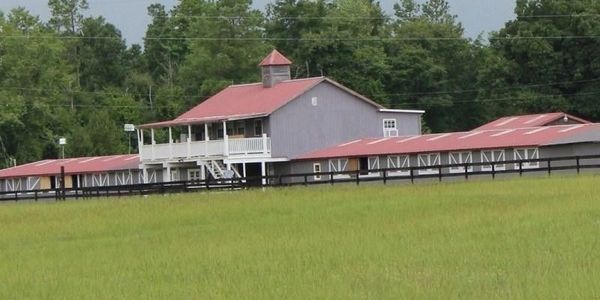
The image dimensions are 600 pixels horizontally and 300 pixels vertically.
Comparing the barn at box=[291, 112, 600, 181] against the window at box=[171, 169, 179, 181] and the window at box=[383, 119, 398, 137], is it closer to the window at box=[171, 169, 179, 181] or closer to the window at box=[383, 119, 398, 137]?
the window at box=[383, 119, 398, 137]

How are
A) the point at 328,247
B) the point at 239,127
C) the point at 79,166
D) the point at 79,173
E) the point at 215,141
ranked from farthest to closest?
the point at 79,166, the point at 79,173, the point at 239,127, the point at 215,141, the point at 328,247

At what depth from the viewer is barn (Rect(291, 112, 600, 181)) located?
2384 inches

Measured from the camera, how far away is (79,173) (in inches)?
3150

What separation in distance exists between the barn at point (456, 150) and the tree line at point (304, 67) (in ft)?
90.9

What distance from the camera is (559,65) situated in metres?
95.4

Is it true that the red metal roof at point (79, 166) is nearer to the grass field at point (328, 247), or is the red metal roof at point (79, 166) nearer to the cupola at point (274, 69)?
the cupola at point (274, 69)

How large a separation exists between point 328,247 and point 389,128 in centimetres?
5103

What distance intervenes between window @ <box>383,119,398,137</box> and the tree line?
2180 centimetres

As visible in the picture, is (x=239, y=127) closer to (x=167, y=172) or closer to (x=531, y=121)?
(x=167, y=172)

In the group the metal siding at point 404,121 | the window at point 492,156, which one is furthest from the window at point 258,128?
the window at point 492,156

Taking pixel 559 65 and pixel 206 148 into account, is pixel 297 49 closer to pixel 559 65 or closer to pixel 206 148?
pixel 559 65

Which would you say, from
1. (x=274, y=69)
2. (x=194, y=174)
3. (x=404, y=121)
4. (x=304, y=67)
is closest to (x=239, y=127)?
(x=194, y=174)

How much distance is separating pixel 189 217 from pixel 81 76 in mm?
81038

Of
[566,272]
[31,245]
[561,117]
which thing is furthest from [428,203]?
[561,117]
